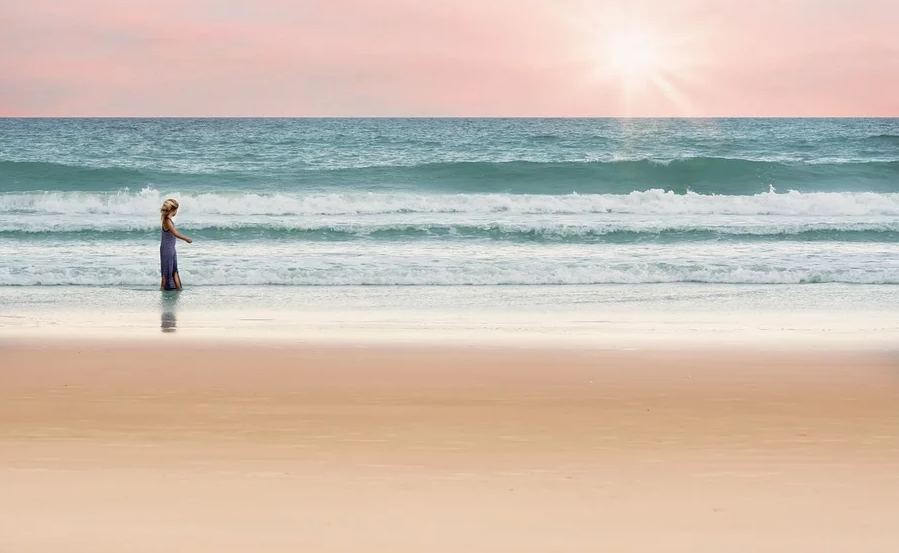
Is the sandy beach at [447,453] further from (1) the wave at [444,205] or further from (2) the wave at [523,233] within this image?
(1) the wave at [444,205]

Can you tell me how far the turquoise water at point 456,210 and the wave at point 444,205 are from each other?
2.4 inches

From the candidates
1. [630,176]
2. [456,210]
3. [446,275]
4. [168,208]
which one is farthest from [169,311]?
[630,176]

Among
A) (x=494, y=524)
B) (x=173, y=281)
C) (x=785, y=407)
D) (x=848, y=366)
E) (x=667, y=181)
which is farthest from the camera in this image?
(x=667, y=181)

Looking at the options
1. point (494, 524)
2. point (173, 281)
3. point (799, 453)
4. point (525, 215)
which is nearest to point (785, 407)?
point (799, 453)

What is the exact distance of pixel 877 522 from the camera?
3938 mm

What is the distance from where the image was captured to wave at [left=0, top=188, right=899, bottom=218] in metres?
24.0

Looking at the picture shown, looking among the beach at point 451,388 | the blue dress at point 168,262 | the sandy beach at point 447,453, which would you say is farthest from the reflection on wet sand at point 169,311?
the sandy beach at point 447,453

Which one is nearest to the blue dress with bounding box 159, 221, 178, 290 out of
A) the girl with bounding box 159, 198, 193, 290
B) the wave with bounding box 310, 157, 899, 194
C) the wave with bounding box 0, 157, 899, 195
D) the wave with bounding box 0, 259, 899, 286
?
the girl with bounding box 159, 198, 193, 290

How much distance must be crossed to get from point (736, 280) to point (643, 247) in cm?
411

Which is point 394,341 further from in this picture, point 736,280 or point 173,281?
point 736,280

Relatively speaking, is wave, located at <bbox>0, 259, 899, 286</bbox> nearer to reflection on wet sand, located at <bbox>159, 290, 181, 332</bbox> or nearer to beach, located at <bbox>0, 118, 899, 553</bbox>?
beach, located at <bbox>0, 118, 899, 553</bbox>

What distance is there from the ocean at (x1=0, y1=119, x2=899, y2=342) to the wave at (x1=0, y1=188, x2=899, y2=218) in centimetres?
7

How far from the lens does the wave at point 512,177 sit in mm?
31938

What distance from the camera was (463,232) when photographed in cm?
1944
